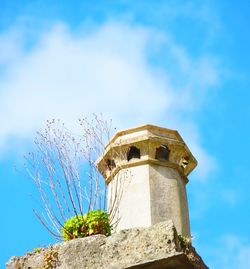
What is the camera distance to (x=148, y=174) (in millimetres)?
10977

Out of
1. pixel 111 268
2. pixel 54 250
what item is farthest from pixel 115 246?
pixel 54 250

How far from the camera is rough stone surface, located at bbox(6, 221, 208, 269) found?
5.62m

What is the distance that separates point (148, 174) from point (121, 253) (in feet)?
16.8

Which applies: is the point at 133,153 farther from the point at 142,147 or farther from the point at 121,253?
the point at 121,253

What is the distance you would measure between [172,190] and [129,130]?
1.36 meters

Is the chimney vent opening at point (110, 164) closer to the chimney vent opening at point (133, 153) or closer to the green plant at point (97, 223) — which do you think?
the chimney vent opening at point (133, 153)

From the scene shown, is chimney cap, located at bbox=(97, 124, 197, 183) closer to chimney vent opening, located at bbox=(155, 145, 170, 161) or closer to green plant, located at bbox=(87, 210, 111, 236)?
chimney vent opening, located at bbox=(155, 145, 170, 161)

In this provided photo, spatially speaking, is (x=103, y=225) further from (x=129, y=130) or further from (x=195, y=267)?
(x=129, y=130)

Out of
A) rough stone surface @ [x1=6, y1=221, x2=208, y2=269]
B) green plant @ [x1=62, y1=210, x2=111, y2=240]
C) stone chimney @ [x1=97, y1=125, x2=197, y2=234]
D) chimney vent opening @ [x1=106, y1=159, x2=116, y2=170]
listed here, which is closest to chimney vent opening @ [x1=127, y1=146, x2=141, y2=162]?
stone chimney @ [x1=97, y1=125, x2=197, y2=234]

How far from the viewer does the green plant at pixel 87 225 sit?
22.1 feet

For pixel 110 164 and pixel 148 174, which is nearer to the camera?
pixel 148 174

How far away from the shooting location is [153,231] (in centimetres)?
587

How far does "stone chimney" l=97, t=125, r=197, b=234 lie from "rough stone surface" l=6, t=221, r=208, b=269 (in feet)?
13.8

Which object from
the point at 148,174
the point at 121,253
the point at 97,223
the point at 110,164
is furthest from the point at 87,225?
the point at 110,164
